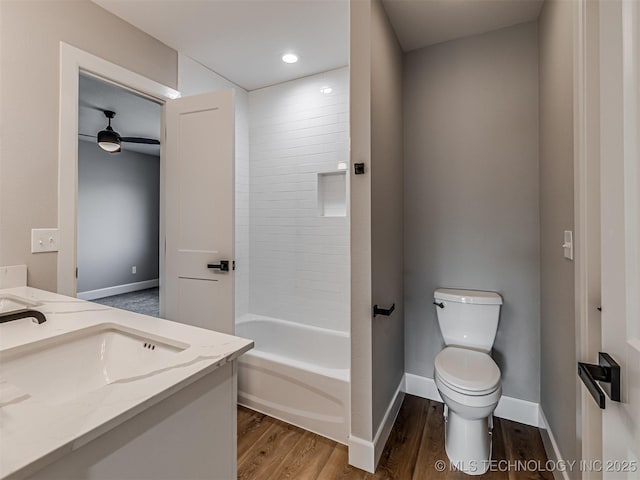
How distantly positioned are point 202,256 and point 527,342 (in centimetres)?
226

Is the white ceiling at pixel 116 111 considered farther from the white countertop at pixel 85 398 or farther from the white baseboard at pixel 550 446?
the white baseboard at pixel 550 446

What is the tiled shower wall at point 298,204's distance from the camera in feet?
8.32

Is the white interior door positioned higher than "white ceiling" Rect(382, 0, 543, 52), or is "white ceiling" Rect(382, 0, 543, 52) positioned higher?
"white ceiling" Rect(382, 0, 543, 52)

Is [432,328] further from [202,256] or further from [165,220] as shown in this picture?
[165,220]

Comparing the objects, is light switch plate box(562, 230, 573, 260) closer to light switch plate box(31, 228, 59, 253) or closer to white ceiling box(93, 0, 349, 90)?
white ceiling box(93, 0, 349, 90)

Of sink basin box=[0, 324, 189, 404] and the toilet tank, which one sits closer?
sink basin box=[0, 324, 189, 404]

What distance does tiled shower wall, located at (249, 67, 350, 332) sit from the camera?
99.9 inches

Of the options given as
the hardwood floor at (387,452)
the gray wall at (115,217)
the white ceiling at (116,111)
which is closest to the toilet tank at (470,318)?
the hardwood floor at (387,452)

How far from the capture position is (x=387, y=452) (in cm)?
165

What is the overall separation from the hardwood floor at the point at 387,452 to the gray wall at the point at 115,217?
447 centimetres

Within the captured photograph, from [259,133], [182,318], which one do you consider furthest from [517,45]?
[182,318]

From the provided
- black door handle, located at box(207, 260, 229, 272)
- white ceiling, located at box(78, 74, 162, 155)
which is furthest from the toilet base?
white ceiling, located at box(78, 74, 162, 155)

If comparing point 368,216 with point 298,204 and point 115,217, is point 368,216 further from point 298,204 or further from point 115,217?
point 115,217

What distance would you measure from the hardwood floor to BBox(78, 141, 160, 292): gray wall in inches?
176
